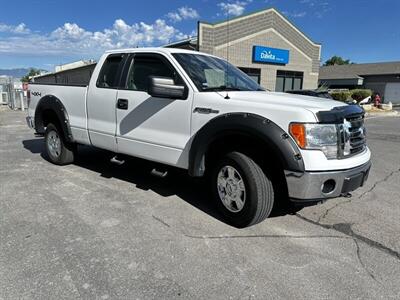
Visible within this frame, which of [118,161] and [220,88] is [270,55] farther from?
[220,88]

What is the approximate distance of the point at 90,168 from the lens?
20.5ft

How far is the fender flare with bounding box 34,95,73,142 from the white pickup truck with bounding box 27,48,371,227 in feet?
1.27

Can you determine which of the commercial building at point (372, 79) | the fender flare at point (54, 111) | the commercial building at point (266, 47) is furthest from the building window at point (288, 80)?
the fender flare at point (54, 111)

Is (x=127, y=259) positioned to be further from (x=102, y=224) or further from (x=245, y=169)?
(x=245, y=169)

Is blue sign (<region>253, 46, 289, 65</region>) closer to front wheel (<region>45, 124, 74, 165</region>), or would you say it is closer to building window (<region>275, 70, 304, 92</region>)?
building window (<region>275, 70, 304, 92</region>)

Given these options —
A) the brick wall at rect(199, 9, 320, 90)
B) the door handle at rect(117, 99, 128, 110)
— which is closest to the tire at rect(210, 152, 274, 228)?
the door handle at rect(117, 99, 128, 110)

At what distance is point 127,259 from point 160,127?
1845 millimetres

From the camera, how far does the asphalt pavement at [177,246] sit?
2684 millimetres

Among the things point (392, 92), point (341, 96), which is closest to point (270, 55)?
point (341, 96)

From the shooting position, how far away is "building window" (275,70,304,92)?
25391 millimetres

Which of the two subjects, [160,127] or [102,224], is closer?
[102,224]

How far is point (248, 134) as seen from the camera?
3498 mm

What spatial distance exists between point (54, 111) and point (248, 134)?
13.4ft

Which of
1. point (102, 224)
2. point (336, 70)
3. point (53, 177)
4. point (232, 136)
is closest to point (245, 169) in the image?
point (232, 136)
